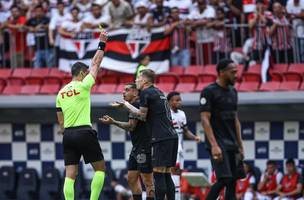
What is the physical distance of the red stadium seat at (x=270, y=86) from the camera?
2183 cm

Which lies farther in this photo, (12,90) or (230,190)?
(12,90)

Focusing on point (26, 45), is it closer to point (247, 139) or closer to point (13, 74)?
point (13, 74)

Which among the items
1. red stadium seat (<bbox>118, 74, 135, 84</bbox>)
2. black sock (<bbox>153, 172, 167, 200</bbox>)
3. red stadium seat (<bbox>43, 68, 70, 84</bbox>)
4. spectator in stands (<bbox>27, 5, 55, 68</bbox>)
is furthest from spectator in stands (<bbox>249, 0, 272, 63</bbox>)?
black sock (<bbox>153, 172, 167, 200</bbox>)

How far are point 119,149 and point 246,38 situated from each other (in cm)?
355

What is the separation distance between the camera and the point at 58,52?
926 inches

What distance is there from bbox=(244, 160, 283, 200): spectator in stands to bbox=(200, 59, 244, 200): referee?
6654 mm

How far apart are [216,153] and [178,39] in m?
8.30

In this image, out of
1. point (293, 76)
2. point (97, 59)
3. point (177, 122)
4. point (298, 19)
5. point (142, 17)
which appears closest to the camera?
point (97, 59)

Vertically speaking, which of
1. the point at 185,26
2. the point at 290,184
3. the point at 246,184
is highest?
the point at 185,26

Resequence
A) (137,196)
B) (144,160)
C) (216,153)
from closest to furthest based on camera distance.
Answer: (216,153), (144,160), (137,196)

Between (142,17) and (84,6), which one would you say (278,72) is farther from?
(84,6)

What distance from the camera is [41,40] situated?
23.7 metres

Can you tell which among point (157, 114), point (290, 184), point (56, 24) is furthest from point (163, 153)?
point (56, 24)

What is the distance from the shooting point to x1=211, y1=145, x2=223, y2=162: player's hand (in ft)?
47.8
